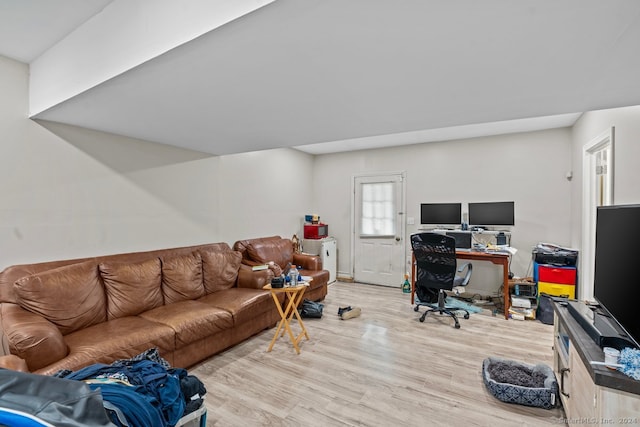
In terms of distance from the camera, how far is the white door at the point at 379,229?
18.1 feet

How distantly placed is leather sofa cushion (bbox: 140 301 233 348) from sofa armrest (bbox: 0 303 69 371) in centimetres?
71

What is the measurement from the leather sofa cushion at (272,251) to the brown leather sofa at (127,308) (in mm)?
674

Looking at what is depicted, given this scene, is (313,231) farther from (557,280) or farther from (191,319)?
(557,280)

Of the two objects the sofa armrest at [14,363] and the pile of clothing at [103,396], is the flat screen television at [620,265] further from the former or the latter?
the sofa armrest at [14,363]

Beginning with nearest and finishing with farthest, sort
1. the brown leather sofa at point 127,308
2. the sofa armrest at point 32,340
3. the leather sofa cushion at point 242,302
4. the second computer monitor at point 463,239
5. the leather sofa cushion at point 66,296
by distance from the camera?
the sofa armrest at point 32,340
the brown leather sofa at point 127,308
the leather sofa cushion at point 66,296
the leather sofa cushion at point 242,302
the second computer monitor at point 463,239

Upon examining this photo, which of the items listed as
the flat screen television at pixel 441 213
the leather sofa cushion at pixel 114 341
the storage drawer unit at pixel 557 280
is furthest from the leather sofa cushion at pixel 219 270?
the storage drawer unit at pixel 557 280

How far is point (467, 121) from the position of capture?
8.23ft

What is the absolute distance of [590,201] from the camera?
11.6 ft

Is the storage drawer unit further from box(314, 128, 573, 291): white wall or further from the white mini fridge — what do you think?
the white mini fridge

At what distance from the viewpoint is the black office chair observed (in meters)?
3.68

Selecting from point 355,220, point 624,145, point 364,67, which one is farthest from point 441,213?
point 364,67

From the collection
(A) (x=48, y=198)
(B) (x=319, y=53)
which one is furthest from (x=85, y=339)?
(B) (x=319, y=53)

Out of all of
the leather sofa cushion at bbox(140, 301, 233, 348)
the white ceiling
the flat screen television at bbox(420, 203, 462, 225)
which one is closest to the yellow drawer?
the flat screen television at bbox(420, 203, 462, 225)

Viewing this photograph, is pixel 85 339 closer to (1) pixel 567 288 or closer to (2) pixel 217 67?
(2) pixel 217 67
